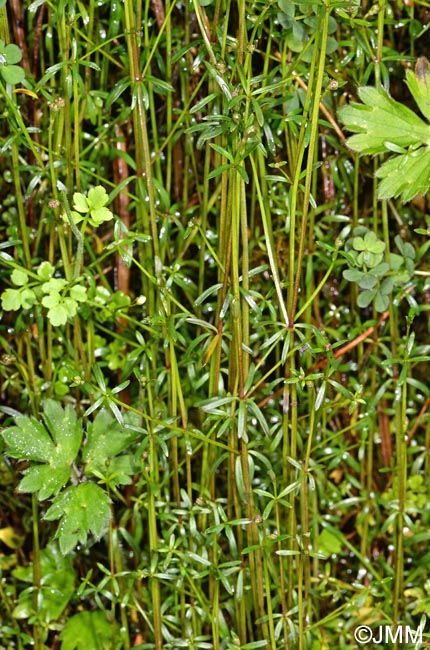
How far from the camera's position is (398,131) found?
4.03 ft

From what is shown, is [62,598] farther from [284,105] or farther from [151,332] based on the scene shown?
[284,105]

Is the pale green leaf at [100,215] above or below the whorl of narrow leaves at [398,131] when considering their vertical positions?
below

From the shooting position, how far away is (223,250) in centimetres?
120

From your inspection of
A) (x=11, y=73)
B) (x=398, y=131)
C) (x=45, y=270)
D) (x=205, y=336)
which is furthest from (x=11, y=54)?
(x=398, y=131)

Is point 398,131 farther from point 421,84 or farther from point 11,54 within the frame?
point 11,54

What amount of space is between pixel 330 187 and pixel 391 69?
278mm

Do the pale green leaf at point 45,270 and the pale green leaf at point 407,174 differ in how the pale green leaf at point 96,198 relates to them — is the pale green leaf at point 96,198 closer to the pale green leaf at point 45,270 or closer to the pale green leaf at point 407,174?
the pale green leaf at point 45,270

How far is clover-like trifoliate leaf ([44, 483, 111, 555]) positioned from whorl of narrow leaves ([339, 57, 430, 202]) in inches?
31.4

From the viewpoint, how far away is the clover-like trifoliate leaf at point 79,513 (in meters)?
1.25

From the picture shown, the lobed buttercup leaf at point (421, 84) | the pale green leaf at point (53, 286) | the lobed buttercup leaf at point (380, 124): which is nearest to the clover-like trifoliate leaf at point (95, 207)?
the pale green leaf at point (53, 286)

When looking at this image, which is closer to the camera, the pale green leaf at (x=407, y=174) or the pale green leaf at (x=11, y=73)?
the pale green leaf at (x=11, y=73)

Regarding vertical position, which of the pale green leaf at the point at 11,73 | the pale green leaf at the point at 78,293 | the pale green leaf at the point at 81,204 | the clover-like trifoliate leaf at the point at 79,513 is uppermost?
the pale green leaf at the point at 11,73

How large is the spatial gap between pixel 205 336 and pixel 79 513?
0.41 metres

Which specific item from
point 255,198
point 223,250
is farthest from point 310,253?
point 223,250
